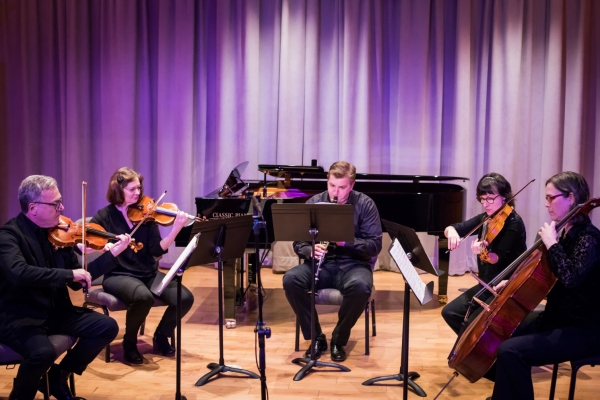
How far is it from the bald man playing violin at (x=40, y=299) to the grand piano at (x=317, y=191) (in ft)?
5.33

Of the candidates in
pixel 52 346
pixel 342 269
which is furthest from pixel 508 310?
pixel 52 346

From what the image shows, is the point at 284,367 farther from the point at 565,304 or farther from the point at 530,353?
the point at 565,304

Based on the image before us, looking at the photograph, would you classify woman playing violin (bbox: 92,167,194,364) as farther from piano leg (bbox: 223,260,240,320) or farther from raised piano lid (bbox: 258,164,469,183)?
raised piano lid (bbox: 258,164,469,183)

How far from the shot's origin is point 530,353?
3174 mm

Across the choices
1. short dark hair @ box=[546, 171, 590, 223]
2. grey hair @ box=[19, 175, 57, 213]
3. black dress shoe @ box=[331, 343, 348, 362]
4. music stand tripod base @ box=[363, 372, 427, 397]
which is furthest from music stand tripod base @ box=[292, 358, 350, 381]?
grey hair @ box=[19, 175, 57, 213]

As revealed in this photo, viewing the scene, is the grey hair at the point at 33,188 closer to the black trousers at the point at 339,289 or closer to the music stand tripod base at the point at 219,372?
the music stand tripod base at the point at 219,372

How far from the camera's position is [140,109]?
7.83m

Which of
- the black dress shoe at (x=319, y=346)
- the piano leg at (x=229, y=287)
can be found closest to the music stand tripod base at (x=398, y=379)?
the black dress shoe at (x=319, y=346)

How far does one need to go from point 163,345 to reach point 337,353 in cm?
132

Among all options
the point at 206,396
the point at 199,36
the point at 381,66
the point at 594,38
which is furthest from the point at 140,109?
the point at 594,38

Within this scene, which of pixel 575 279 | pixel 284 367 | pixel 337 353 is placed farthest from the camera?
pixel 337 353

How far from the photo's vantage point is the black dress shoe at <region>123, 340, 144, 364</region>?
14.7ft

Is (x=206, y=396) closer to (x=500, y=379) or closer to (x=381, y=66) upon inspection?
(x=500, y=379)

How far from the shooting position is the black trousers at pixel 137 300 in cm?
439
